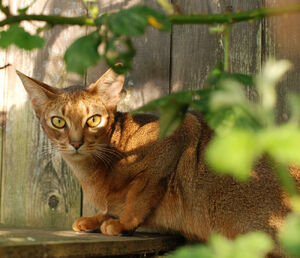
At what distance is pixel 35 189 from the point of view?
11.7 ft

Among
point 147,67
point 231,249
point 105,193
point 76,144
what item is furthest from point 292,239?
point 147,67

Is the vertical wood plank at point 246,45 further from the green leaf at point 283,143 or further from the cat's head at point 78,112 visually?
the green leaf at point 283,143

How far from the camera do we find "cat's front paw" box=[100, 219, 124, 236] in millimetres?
2787

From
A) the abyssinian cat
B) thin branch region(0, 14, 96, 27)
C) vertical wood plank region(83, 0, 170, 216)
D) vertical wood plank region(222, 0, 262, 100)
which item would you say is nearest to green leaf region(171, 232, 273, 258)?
thin branch region(0, 14, 96, 27)

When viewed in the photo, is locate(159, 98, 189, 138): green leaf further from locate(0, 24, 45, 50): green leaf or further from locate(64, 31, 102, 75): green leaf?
locate(0, 24, 45, 50): green leaf

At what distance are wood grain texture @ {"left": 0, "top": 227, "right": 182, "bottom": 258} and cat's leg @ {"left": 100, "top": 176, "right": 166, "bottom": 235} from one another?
0.13m

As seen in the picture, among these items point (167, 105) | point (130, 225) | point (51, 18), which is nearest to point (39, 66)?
point (130, 225)

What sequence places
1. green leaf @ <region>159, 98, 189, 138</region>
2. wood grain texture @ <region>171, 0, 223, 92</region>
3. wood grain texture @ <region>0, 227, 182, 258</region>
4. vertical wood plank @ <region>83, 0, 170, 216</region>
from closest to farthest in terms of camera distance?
1. green leaf @ <region>159, 98, 189, 138</region>
2. wood grain texture @ <region>0, 227, 182, 258</region>
3. wood grain texture @ <region>171, 0, 223, 92</region>
4. vertical wood plank @ <region>83, 0, 170, 216</region>

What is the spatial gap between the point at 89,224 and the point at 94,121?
25.9 inches

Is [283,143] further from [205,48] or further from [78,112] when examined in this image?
[205,48]

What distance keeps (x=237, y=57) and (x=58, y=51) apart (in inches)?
52.0

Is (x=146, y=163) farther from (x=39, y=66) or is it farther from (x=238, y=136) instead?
(x=238, y=136)

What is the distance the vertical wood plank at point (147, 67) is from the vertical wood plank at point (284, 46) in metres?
0.69

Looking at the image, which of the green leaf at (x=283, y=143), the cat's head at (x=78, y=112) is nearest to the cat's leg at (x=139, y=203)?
the cat's head at (x=78, y=112)
